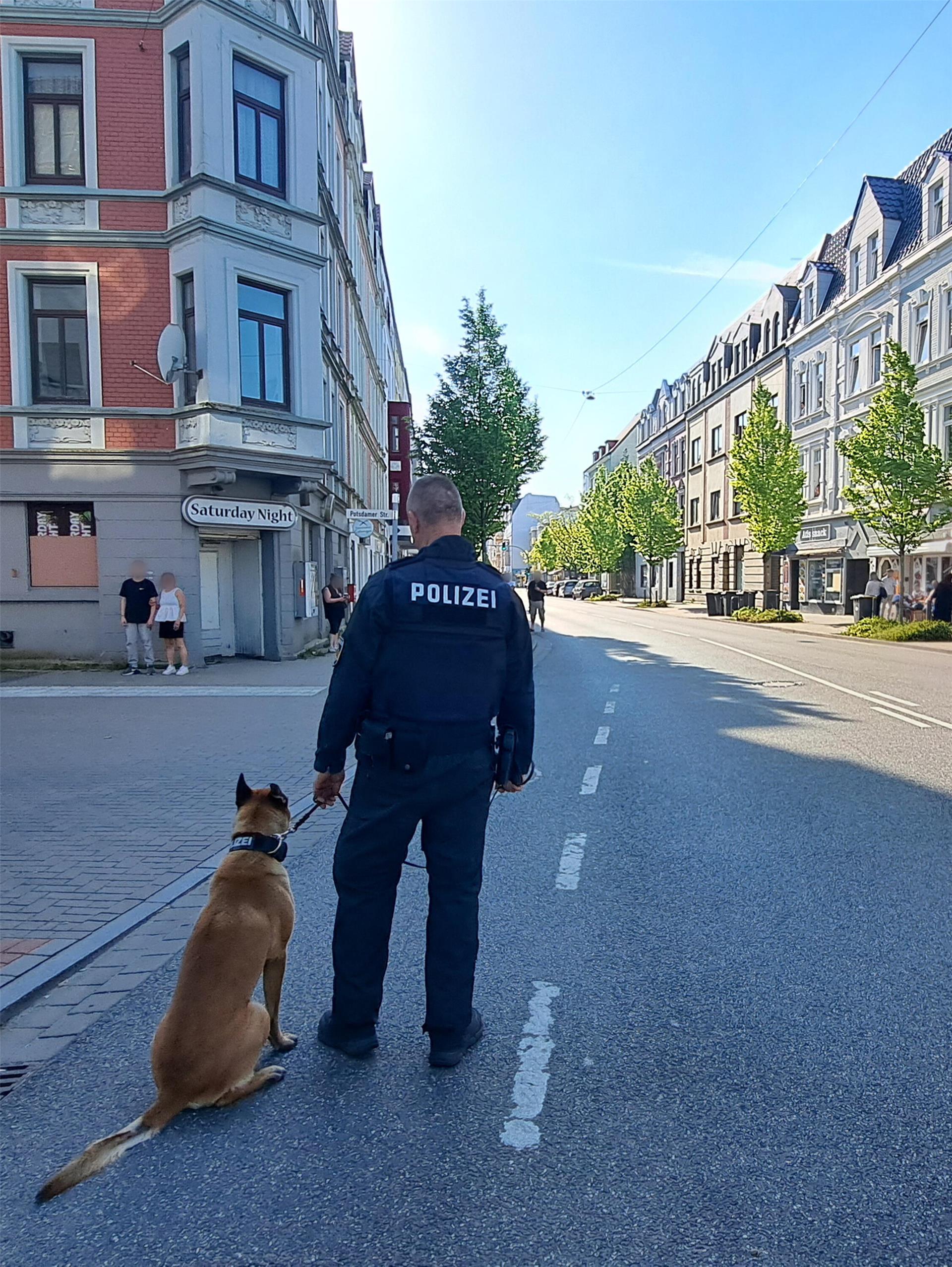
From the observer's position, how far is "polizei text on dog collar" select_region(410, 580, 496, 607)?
3006mm

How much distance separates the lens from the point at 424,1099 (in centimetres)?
289

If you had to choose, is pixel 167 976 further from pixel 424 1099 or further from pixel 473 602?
pixel 473 602

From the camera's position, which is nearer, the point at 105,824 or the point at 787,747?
the point at 105,824

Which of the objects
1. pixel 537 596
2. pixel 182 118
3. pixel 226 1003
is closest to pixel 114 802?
pixel 226 1003

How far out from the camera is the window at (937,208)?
1167 inches

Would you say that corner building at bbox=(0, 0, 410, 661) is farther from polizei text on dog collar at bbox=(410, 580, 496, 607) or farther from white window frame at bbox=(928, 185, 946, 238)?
white window frame at bbox=(928, 185, 946, 238)

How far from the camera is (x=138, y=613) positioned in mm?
15305

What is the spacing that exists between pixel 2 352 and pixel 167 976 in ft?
51.1

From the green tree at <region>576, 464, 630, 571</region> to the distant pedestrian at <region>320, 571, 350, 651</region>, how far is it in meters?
49.9

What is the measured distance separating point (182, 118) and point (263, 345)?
4128mm

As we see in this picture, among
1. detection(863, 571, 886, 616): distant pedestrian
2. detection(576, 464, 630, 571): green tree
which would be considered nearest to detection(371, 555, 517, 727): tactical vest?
detection(863, 571, 886, 616): distant pedestrian

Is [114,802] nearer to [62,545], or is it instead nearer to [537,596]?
[62,545]

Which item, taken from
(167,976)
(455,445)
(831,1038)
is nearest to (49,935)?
(167,976)

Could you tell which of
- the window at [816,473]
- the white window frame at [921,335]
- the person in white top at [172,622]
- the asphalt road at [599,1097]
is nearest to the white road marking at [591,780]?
the asphalt road at [599,1097]
